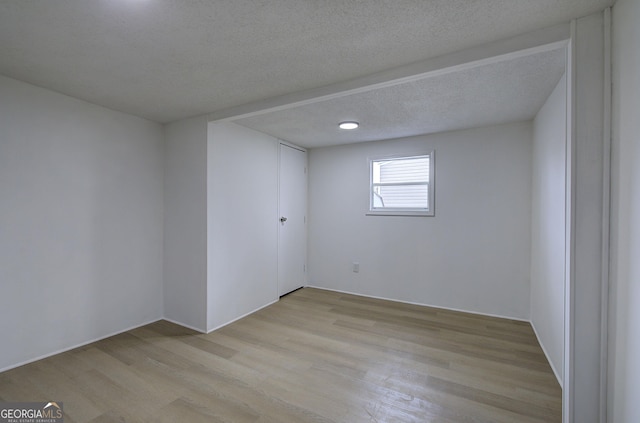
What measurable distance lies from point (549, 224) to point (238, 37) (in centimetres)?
290

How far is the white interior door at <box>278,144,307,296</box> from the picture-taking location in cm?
415

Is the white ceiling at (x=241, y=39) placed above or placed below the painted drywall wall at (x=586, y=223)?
above

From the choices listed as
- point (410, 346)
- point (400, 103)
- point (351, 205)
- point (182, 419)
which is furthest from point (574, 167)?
point (351, 205)

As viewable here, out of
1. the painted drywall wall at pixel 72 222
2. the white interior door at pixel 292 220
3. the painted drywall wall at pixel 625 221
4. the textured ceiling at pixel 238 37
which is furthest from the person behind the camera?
the white interior door at pixel 292 220

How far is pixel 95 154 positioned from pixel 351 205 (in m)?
3.17

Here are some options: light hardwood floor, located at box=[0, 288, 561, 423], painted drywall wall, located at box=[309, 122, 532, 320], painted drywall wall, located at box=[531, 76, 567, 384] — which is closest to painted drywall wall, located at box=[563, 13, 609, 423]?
painted drywall wall, located at box=[531, 76, 567, 384]

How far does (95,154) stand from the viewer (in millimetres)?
2758

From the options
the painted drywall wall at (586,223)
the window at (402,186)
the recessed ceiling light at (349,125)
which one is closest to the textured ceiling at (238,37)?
the painted drywall wall at (586,223)

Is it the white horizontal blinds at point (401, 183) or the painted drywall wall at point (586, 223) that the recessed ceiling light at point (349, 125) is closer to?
the white horizontal blinds at point (401, 183)

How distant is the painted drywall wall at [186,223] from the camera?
3016mm

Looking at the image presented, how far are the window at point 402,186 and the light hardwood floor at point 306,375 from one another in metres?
1.51

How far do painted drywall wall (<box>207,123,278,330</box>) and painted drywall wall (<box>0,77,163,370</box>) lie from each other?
2.72 feet

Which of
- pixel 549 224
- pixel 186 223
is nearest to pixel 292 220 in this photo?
pixel 186 223

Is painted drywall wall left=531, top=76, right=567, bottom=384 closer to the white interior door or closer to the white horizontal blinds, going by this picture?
the white horizontal blinds
